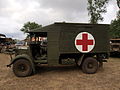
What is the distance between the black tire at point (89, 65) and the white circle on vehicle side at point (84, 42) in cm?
52

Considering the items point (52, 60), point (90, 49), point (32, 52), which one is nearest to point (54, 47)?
point (52, 60)

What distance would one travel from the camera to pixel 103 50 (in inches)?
286

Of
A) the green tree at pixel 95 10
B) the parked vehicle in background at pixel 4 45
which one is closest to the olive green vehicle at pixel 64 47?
the parked vehicle in background at pixel 4 45

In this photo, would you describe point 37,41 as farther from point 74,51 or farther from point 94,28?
point 94,28

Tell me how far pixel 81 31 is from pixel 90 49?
95 centimetres

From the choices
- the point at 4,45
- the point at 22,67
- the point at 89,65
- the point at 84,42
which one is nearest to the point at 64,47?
the point at 84,42

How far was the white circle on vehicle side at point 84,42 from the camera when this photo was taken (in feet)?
23.0

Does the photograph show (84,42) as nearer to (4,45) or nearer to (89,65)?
(89,65)

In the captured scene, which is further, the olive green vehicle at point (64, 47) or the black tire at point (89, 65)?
the black tire at point (89, 65)

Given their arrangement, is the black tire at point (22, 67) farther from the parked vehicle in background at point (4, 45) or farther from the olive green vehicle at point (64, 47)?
the parked vehicle in background at point (4, 45)

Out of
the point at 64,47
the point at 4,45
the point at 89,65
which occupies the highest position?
the point at 4,45

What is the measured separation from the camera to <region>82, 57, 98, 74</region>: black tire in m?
7.27

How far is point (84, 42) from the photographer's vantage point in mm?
7035

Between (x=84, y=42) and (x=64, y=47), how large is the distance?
971 mm
